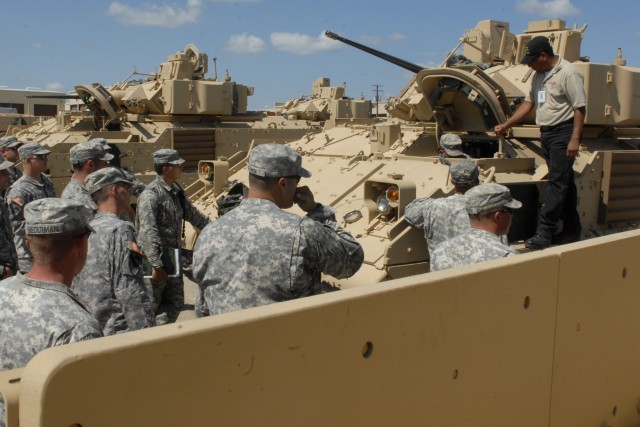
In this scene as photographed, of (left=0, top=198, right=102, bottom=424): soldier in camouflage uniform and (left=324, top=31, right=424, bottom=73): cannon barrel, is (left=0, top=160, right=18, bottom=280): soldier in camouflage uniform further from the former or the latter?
(left=324, top=31, right=424, bottom=73): cannon barrel

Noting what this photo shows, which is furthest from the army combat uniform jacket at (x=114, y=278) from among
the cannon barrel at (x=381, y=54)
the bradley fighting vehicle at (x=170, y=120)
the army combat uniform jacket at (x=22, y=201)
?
the bradley fighting vehicle at (x=170, y=120)

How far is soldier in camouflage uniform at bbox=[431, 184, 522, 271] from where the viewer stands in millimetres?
3385

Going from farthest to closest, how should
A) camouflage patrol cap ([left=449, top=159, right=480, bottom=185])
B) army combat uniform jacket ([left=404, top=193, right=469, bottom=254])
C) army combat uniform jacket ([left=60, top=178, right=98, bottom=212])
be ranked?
army combat uniform jacket ([left=60, top=178, right=98, bottom=212])
camouflage patrol cap ([left=449, top=159, right=480, bottom=185])
army combat uniform jacket ([left=404, top=193, right=469, bottom=254])

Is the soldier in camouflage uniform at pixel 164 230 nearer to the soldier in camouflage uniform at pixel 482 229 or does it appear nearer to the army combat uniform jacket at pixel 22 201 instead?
the army combat uniform jacket at pixel 22 201

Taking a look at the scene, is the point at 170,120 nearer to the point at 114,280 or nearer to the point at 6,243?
the point at 6,243

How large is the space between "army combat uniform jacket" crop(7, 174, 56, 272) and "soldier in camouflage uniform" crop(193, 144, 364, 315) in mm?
3725

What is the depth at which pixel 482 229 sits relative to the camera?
3535mm

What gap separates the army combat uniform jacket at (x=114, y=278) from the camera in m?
3.53

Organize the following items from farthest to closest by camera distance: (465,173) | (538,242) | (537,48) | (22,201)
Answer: (22,201)
(537,48)
(538,242)
(465,173)

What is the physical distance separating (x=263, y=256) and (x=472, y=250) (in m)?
1.03

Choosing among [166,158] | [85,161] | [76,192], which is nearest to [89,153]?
[85,161]

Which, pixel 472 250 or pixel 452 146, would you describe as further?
pixel 452 146

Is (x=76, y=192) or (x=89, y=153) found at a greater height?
(x=89, y=153)

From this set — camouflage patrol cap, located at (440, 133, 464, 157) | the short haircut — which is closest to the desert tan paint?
the short haircut
